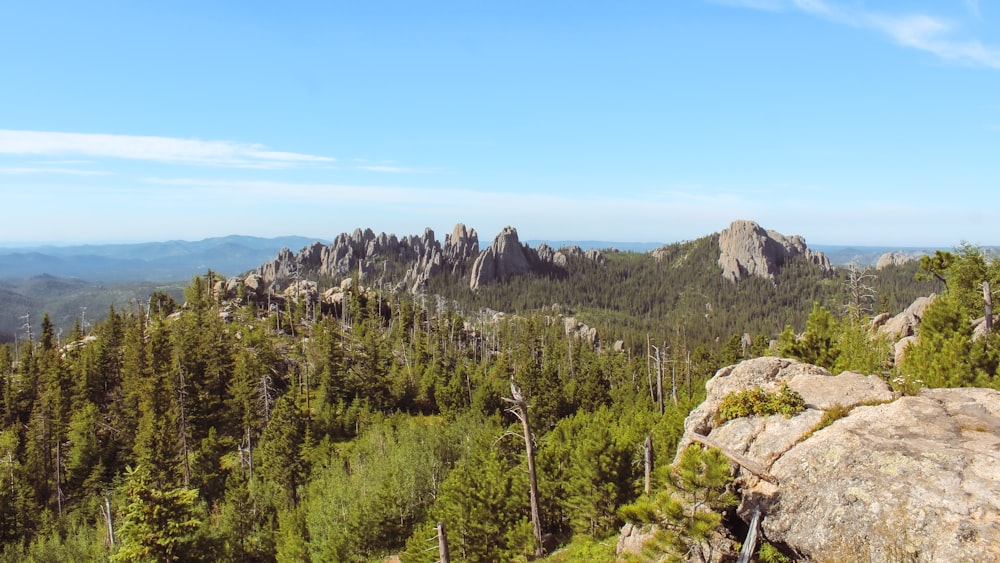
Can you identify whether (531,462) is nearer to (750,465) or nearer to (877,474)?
(750,465)

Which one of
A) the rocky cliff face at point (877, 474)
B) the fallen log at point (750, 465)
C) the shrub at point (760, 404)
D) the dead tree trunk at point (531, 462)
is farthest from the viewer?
the dead tree trunk at point (531, 462)

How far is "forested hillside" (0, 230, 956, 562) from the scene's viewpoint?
29.3 meters

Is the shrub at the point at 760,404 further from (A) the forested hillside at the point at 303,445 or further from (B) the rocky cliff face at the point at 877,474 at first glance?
(A) the forested hillside at the point at 303,445

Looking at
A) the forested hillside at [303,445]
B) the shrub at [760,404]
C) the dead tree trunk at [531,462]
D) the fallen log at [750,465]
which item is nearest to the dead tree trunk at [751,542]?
the fallen log at [750,465]

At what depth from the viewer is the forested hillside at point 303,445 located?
1155 inches

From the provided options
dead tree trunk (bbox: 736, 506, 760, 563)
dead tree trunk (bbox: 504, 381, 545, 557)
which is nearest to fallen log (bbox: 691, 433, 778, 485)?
dead tree trunk (bbox: 736, 506, 760, 563)

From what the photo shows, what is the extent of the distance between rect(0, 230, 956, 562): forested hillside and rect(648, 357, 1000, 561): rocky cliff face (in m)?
2.86

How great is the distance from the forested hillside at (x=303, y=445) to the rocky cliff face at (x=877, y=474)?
2.86 m

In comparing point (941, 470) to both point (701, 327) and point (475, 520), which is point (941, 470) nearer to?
point (475, 520)

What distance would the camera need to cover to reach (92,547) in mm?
40844

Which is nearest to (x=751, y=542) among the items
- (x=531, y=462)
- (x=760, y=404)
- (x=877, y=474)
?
(x=877, y=474)

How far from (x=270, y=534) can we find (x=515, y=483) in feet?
79.0

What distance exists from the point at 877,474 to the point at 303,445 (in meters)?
50.7

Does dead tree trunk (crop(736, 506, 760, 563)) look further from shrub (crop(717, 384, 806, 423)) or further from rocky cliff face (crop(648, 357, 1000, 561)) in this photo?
shrub (crop(717, 384, 806, 423))
